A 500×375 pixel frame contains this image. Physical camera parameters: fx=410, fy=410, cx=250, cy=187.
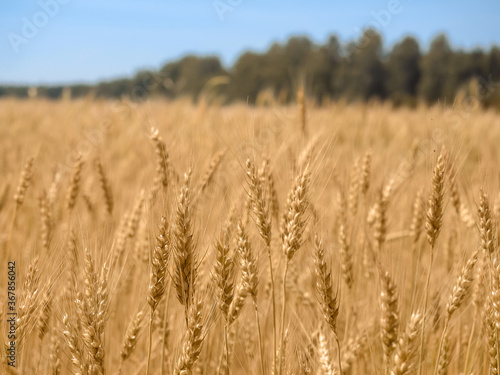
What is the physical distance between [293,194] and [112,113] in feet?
19.0

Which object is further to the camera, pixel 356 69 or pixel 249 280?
pixel 356 69

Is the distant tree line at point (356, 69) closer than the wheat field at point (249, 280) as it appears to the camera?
No

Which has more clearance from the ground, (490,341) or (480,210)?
(480,210)

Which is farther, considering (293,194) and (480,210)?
(480,210)

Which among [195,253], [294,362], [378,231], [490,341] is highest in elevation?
[195,253]

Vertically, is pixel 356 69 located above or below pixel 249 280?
above

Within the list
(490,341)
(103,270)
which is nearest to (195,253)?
(103,270)

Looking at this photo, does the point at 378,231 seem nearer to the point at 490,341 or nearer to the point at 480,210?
the point at 480,210

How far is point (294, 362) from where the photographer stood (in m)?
1.21

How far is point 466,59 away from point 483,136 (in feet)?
90.7

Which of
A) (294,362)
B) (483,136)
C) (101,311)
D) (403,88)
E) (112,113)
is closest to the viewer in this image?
(101,311)

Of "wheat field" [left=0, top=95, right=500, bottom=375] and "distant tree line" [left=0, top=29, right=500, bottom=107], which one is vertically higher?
"distant tree line" [left=0, top=29, right=500, bottom=107]

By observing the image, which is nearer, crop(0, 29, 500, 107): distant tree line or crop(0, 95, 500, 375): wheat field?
crop(0, 95, 500, 375): wheat field

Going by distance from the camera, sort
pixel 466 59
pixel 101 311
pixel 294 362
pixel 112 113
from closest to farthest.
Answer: pixel 101 311 → pixel 294 362 → pixel 112 113 → pixel 466 59
